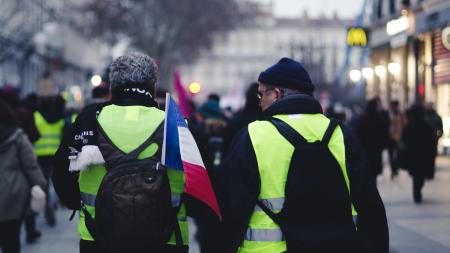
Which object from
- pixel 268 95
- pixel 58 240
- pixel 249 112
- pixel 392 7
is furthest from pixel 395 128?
pixel 268 95

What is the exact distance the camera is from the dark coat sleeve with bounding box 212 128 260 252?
174 inches

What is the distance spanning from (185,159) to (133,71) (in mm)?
569

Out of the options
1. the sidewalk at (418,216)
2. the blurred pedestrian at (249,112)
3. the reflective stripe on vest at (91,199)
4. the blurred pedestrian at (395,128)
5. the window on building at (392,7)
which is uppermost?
the window on building at (392,7)

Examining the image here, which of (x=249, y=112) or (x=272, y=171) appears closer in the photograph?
(x=272, y=171)

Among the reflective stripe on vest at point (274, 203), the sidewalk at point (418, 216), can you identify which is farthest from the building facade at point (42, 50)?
the reflective stripe on vest at point (274, 203)

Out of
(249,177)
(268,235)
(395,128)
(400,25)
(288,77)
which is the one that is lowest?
(395,128)

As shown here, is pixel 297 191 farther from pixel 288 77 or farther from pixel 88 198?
pixel 88 198

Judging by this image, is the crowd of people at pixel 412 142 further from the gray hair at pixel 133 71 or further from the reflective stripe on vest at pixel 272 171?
the reflective stripe on vest at pixel 272 171

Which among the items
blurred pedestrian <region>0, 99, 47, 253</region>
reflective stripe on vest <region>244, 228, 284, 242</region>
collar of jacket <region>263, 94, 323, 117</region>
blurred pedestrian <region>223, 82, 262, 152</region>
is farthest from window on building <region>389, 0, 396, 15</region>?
reflective stripe on vest <region>244, 228, 284, 242</region>

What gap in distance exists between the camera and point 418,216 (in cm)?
1316

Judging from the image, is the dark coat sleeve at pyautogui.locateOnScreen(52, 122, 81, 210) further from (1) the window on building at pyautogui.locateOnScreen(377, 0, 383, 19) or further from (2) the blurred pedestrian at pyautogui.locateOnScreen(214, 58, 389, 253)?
(1) the window on building at pyautogui.locateOnScreen(377, 0, 383, 19)

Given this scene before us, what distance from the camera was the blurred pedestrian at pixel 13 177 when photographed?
7879 millimetres

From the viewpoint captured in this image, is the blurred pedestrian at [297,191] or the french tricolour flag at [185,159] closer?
the blurred pedestrian at [297,191]

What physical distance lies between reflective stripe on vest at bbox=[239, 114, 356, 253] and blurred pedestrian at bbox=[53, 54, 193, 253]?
40 cm
